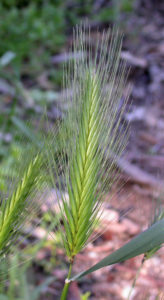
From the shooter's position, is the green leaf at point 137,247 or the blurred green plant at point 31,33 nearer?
the green leaf at point 137,247

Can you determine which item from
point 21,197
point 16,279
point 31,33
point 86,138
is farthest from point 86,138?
point 31,33

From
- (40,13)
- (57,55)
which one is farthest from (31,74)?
(40,13)

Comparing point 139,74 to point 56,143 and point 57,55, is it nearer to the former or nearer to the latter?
point 57,55

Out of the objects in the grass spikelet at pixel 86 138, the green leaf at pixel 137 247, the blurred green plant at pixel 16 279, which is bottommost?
the blurred green plant at pixel 16 279

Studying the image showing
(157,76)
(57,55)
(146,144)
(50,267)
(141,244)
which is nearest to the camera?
(141,244)

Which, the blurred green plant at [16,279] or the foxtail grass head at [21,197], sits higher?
the foxtail grass head at [21,197]

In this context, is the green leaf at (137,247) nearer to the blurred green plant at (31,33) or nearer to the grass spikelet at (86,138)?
the grass spikelet at (86,138)

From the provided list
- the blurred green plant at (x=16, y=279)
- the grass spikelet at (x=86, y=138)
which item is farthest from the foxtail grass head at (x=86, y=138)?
the blurred green plant at (x=16, y=279)

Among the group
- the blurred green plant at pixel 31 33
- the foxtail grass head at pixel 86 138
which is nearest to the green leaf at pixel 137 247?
the foxtail grass head at pixel 86 138

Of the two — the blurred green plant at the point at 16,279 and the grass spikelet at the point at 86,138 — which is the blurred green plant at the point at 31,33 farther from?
the grass spikelet at the point at 86,138

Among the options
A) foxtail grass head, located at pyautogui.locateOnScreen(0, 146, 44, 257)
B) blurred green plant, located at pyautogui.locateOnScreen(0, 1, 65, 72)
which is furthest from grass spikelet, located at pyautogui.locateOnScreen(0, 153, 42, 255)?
blurred green plant, located at pyautogui.locateOnScreen(0, 1, 65, 72)

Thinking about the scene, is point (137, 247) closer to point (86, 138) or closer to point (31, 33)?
point (86, 138)
